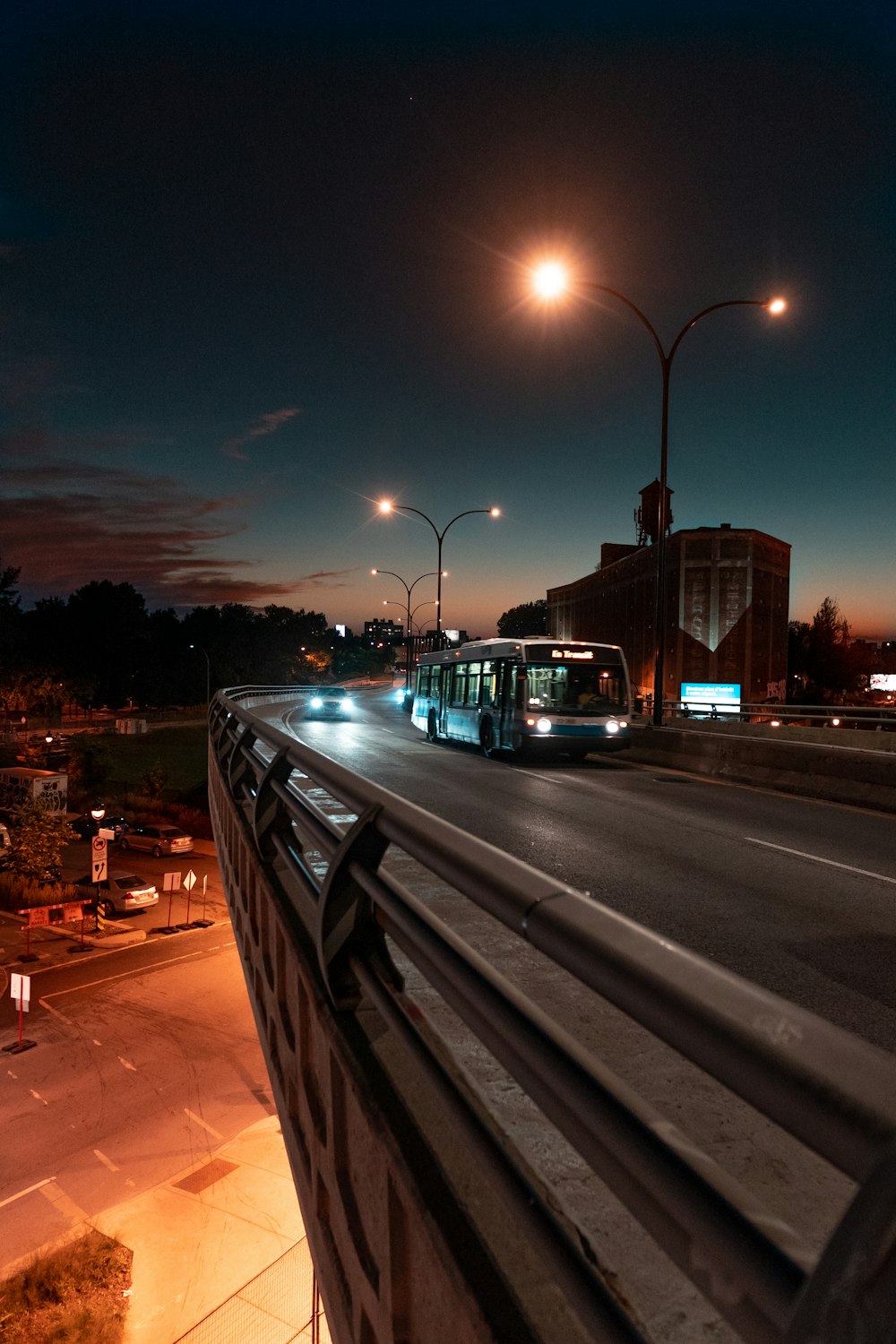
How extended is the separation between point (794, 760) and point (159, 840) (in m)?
57.1

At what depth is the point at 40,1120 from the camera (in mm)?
34094

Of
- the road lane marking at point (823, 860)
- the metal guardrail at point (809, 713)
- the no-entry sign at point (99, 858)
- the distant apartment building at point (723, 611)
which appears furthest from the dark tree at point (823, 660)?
the road lane marking at point (823, 860)

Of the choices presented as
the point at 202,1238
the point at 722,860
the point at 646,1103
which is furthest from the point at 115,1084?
the point at 646,1103

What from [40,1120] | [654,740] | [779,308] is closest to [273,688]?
[40,1120]

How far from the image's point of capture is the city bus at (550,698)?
19453 mm

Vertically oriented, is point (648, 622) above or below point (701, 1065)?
above

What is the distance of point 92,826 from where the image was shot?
68.6 meters

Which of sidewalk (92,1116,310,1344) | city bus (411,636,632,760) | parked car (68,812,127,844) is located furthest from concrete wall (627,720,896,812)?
parked car (68,812,127,844)

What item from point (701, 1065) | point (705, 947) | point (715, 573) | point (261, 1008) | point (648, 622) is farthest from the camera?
point (648, 622)

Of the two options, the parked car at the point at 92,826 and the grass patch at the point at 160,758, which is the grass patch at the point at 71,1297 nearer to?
the parked car at the point at 92,826

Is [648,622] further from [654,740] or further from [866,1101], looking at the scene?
[866,1101]

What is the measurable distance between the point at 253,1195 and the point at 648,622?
202 feet

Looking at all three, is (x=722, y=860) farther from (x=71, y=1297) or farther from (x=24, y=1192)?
(x=24, y=1192)

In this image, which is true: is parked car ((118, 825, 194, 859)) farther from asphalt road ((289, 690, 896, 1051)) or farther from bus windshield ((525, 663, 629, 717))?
bus windshield ((525, 663, 629, 717))
